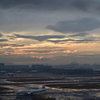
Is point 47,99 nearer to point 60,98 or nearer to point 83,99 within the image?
point 60,98

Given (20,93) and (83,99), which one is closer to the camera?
(83,99)

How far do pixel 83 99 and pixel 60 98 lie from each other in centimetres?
881

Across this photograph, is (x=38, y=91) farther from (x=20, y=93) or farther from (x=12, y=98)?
(x=12, y=98)

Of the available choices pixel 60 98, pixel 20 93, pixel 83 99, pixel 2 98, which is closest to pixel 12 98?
pixel 2 98

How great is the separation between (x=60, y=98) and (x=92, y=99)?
12.2 m

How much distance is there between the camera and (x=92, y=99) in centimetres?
6569

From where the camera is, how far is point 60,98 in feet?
219

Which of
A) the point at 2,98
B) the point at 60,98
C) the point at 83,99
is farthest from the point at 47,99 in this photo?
the point at 2,98

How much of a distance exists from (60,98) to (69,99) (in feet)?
12.7

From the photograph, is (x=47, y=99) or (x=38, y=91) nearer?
(x=47, y=99)

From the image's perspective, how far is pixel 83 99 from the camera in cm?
6562

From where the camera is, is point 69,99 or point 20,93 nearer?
point 69,99

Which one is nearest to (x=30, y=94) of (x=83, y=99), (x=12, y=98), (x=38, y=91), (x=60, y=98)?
(x=38, y=91)

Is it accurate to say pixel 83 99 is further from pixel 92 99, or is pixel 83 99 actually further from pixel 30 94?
pixel 30 94
